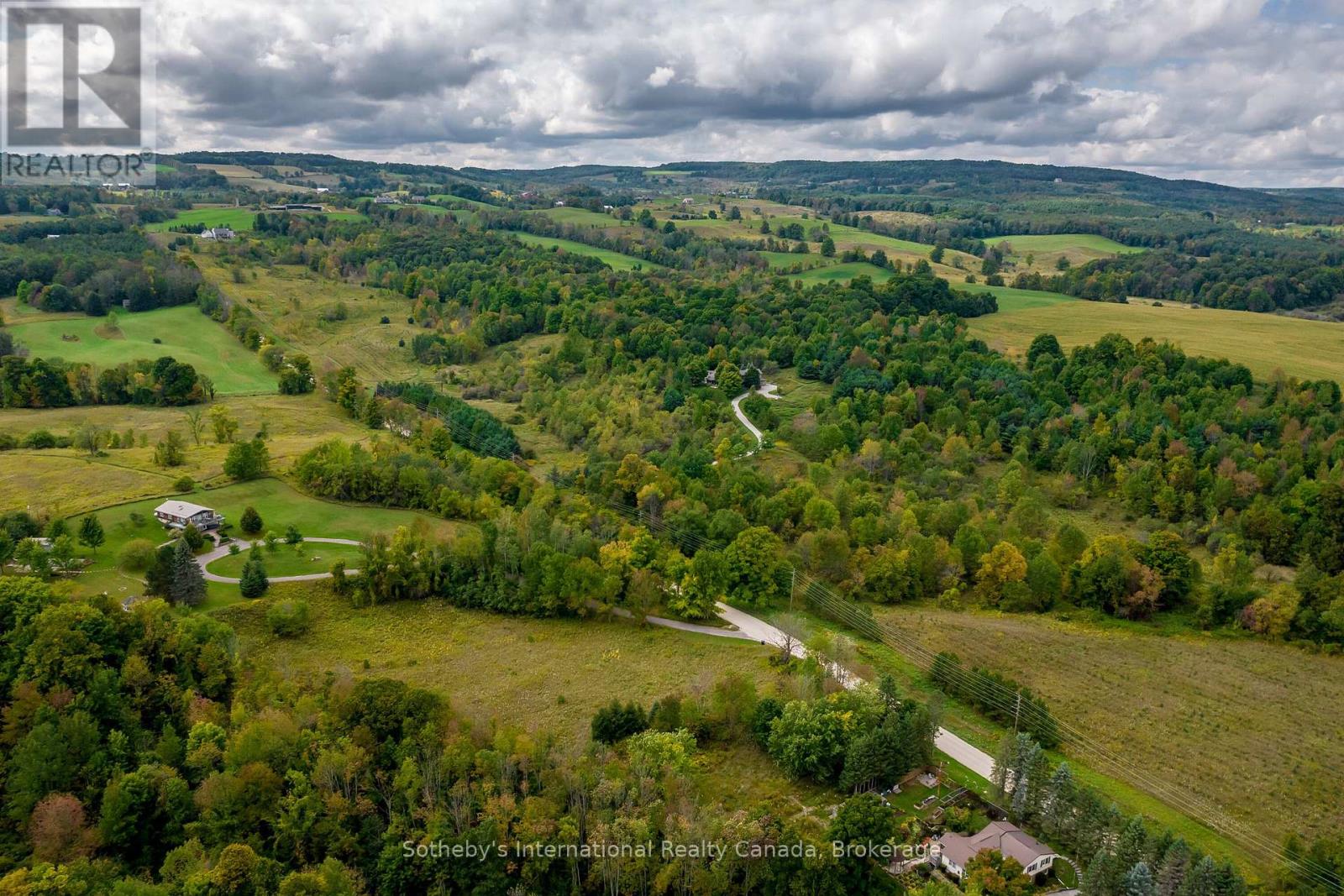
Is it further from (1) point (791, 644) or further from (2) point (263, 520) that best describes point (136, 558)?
(1) point (791, 644)

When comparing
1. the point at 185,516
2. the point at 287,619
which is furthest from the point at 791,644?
the point at 185,516

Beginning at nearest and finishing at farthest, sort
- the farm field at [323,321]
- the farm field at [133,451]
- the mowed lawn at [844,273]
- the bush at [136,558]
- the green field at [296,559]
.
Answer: the bush at [136,558]
the green field at [296,559]
the farm field at [133,451]
the farm field at [323,321]
the mowed lawn at [844,273]

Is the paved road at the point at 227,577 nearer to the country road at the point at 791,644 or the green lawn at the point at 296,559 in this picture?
the green lawn at the point at 296,559

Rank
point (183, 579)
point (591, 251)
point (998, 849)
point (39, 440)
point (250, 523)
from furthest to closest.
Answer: point (591, 251) < point (39, 440) < point (250, 523) < point (183, 579) < point (998, 849)

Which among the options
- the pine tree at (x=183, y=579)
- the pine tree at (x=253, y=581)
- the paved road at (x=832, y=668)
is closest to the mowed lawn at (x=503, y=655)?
the pine tree at (x=253, y=581)

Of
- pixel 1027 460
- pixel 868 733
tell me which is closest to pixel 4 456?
pixel 868 733

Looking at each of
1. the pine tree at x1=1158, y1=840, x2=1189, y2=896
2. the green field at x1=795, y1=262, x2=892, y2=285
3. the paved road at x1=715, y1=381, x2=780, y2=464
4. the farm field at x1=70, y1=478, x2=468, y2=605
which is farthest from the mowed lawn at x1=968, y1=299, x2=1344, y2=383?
the farm field at x1=70, y1=478, x2=468, y2=605

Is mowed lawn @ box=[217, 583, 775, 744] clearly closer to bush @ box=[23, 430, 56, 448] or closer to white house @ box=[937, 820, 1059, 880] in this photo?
white house @ box=[937, 820, 1059, 880]
